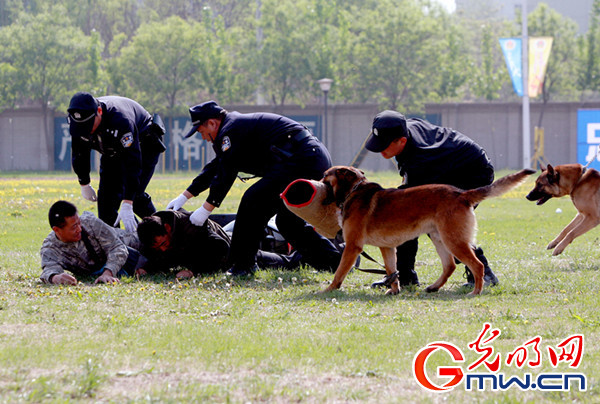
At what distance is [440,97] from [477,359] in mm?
37683

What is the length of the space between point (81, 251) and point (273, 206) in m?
1.96

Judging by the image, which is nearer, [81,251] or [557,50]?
[81,251]

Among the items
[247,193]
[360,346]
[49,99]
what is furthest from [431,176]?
[49,99]

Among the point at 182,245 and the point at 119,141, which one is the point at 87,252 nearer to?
the point at 182,245

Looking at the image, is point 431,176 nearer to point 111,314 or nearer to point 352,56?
point 111,314

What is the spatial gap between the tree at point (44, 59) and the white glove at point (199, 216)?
1311 inches

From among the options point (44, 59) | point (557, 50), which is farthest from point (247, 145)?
point (557, 50)

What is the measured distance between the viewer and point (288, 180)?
24.8 feet

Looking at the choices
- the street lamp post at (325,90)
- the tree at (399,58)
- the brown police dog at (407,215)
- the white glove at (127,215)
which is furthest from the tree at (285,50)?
the brown police dog at (407,215)

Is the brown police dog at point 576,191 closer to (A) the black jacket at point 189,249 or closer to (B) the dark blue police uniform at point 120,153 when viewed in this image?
(A) the black jacket at point 189,249

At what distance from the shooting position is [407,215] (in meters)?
6.57

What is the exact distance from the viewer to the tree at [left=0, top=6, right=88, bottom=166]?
1527 inches

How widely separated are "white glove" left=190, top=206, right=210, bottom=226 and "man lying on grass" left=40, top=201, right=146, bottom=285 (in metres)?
0.74

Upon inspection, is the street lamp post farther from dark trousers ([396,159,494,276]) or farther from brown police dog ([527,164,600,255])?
dark trousers ([396,159,494,276])
